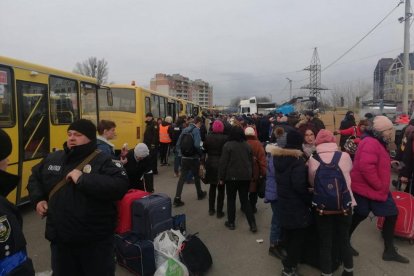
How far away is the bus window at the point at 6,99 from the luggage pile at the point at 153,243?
2.99 metres

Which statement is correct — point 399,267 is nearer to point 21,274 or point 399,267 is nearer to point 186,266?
point 186,266

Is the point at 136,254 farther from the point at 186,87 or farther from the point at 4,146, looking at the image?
the point at 186,87

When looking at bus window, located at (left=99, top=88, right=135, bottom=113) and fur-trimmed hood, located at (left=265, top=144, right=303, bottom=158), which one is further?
bus window, located at (left=99, top=88, right=135, bottom=113)

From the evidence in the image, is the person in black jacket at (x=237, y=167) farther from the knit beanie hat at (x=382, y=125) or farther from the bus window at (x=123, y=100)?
the bus window at (x=123, y=100)

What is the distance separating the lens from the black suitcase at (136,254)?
13.5 feet

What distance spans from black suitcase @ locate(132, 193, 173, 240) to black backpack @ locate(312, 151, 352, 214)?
77.1 inches

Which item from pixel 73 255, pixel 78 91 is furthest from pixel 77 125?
pixel 78 91

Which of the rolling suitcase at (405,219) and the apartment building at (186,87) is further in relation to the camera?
the apartment building at (186,87)

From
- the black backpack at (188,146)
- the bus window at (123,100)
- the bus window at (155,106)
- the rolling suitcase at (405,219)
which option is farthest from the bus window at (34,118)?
the bus window at (155,106)

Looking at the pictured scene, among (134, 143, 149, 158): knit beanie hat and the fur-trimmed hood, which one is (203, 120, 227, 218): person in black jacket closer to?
(134, 143, 149, 158): knit beanie hat

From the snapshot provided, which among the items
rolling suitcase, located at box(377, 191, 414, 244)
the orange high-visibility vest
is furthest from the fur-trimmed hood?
the orange high-visibility vest

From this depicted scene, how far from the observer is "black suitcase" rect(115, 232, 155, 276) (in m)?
4.12

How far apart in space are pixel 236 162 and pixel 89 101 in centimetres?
512

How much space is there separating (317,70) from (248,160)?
4137cm
